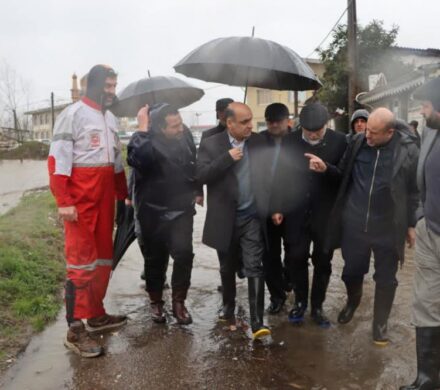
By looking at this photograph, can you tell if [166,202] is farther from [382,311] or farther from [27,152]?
[27,152]

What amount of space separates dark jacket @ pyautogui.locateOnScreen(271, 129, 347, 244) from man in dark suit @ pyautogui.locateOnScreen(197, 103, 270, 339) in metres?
0.26

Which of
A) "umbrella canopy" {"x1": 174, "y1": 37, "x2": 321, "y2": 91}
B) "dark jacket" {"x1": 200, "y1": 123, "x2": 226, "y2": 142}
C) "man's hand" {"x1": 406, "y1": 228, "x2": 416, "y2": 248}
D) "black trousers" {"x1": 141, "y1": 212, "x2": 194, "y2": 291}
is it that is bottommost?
"black trousers" {"x1": 141, "y1": 212, "x2": 194, "y2": 291}

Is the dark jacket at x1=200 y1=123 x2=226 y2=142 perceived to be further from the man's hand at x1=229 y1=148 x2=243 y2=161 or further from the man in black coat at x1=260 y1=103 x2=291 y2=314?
the man's hand at x1=229 y1=148 x2=243 y2=161

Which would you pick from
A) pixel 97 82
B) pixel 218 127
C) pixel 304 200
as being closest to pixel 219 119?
pixel 218 127

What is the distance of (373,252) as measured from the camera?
3928mm

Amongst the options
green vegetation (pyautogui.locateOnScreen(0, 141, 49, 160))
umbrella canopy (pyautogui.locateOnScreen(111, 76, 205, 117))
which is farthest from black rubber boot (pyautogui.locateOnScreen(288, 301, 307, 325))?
green vegetation (pyautogui.locateOnScreen(0, 141, 49, 160))

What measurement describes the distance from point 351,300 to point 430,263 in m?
1.28

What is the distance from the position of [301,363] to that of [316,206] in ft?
4.39

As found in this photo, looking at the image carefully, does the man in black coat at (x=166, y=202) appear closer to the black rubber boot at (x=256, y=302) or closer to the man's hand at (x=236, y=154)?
the man's hand at (x=236, y=154)

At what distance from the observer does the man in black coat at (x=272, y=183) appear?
4.19 meters

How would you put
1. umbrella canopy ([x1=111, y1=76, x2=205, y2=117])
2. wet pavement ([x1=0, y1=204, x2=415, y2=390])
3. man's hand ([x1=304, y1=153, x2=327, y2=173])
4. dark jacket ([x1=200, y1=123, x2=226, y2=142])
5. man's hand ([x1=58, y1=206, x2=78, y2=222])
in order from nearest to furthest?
wet pavement ([x1=0, y1=204, x2=415, y2=390]) → man's hand ([x1=58, y1=206, x2=78, y2=222]) → man's hand ([x1=304, y1=153, x2=327, y2=173]) → dark jacket ([x1=200, y1=123, x2=226, y2=142]) → umbrella canopy ([x1=111, y1=76, x2=205, y2=117])

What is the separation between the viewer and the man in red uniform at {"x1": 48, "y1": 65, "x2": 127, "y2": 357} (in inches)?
147

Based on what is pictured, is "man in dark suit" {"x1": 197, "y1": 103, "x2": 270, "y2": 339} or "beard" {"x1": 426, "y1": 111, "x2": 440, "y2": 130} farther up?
"beard" {"x1": 426, "y1": 111, "x2": 440, "y2": 130}

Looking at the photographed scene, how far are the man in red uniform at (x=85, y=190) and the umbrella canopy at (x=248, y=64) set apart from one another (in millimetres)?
839
